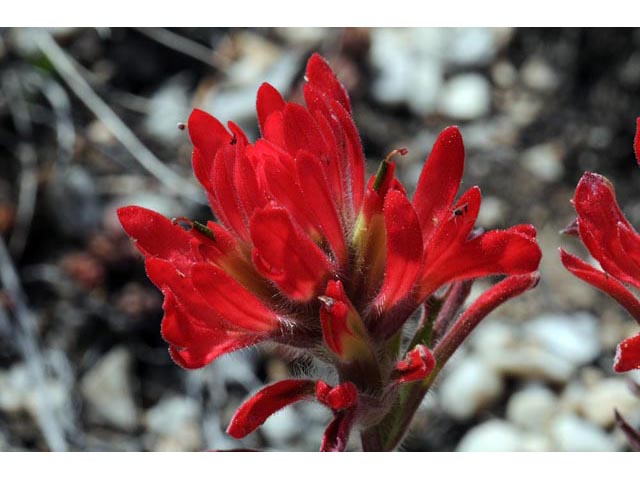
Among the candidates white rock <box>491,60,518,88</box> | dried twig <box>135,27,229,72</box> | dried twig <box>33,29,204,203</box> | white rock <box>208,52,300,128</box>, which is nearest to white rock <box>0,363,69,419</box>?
dried twig <box>33,29,204,203</box>

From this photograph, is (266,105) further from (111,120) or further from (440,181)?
(111,120)

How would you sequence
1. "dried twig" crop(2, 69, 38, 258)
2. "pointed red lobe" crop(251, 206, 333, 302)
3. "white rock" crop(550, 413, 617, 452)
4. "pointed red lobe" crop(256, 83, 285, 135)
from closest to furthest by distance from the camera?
"pointed red lobe" crop(251, 206, 333, 302), "pointed red lobe" crop(256, 83, 285, 135), "white rock" crop(550, 413, 617, 452), "dried twig" crop(2, 69, 38, 258)

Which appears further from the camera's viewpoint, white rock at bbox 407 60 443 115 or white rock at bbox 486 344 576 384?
white rock at bbox 407 60 443 115

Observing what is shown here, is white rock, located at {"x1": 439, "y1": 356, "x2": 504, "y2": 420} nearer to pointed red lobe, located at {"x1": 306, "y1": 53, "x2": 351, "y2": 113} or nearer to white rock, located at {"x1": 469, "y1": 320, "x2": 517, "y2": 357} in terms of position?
white rock, located at {"x1": 469, "y1": 320, "x2": 517, "y2": 357}

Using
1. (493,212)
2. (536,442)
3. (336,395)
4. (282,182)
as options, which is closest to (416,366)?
(336,395)

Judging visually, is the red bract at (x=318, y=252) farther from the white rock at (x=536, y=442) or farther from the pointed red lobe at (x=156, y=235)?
the white rock at (x=536, y=442)

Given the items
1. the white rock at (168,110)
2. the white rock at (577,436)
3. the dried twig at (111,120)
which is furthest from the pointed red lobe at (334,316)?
the white rock at (168,110)

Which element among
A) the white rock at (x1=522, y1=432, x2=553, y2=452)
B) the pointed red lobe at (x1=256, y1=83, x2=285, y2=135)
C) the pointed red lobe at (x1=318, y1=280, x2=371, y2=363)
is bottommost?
the white rock at (x1=522, y1=432, x2=553, y2=452)
